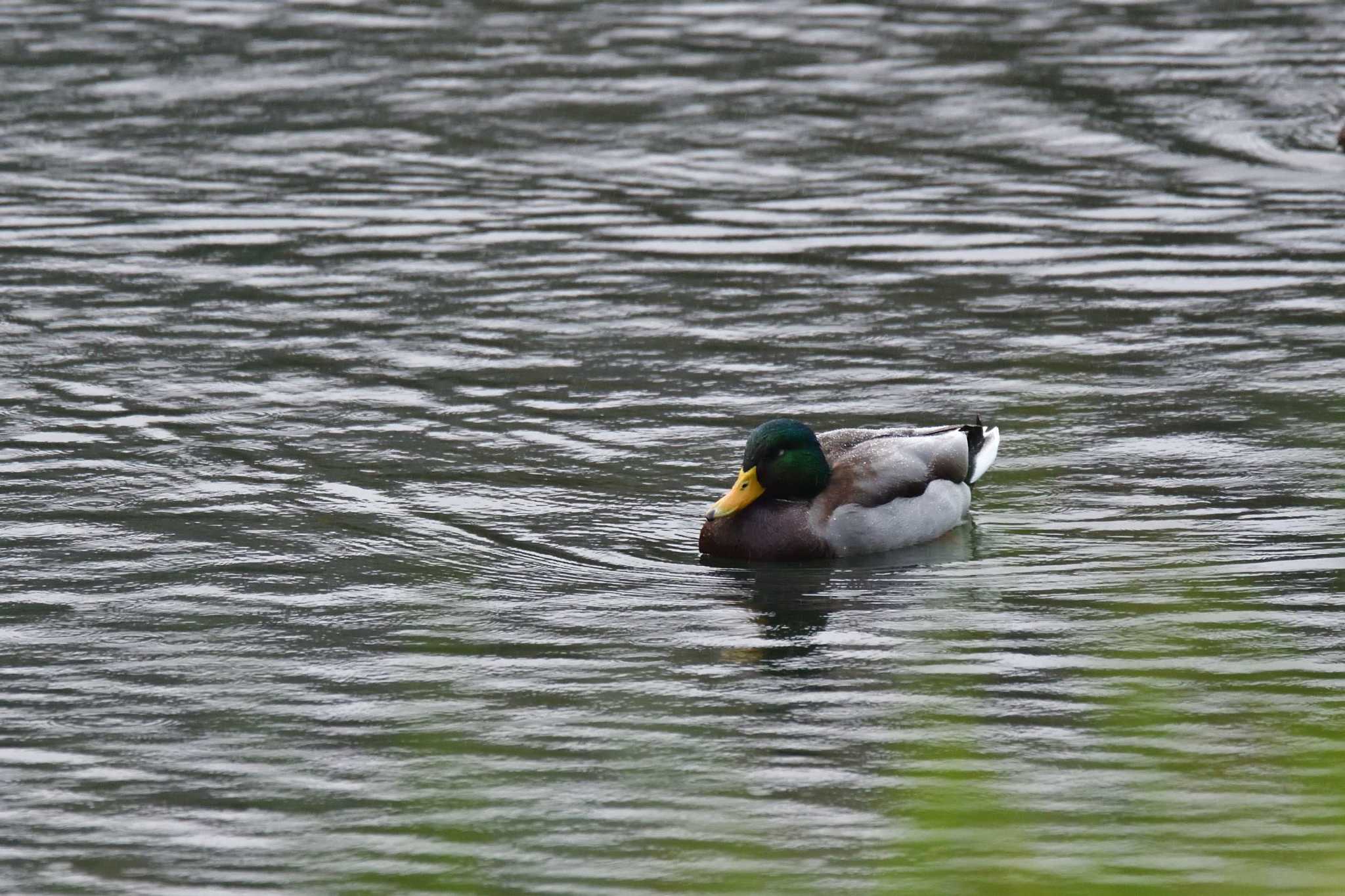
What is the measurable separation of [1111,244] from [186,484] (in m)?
6.94

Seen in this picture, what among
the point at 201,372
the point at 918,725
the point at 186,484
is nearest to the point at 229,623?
the point at 186,484

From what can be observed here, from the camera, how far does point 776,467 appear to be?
1098 centimetres

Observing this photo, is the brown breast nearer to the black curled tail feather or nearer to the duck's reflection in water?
the duck's reflection in water

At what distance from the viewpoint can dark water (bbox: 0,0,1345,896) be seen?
7930 millimetres

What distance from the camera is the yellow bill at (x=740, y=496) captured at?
10.9 m

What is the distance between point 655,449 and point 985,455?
1.80 metres

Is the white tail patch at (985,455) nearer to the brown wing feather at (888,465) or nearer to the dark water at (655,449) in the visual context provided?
the brown wing feather at (888,465)

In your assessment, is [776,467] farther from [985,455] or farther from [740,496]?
[985,455]

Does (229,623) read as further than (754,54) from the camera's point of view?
No

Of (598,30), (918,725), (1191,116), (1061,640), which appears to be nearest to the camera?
(918,725)

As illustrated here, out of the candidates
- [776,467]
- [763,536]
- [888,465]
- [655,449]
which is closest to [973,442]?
[888,465]

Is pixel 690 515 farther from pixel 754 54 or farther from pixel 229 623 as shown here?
pixel 754 54

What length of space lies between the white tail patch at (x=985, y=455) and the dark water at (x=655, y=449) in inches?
9.0

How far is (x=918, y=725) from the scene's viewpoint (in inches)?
351
